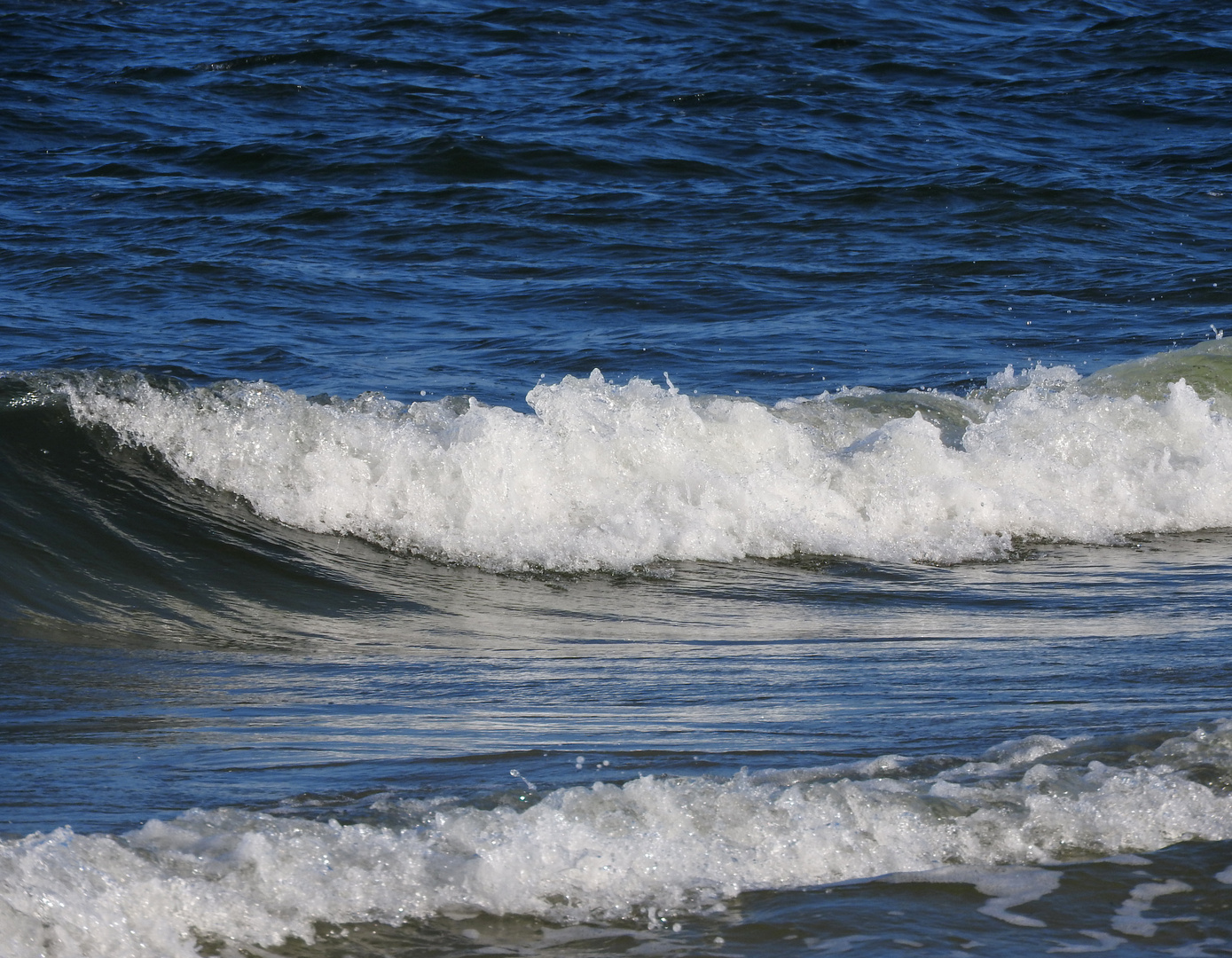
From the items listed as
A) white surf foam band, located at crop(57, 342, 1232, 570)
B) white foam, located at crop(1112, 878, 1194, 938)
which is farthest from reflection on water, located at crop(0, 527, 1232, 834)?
white foam, located at crop(1112, 878, 1194, 938)

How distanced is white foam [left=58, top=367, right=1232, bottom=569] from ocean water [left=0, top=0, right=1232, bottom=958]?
2 centimetres

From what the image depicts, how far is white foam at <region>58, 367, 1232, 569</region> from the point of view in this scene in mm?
6035

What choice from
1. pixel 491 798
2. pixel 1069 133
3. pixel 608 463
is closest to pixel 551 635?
pixel 608 463

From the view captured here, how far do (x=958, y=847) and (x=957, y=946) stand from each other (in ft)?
1.17

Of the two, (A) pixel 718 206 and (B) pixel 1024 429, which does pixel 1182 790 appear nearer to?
(B) pixel 1024 429

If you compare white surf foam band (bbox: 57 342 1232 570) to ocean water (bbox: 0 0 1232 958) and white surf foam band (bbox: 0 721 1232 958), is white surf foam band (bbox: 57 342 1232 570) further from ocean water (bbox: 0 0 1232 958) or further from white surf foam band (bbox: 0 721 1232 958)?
white surf foam band (bbox: 0 721 1232 958)

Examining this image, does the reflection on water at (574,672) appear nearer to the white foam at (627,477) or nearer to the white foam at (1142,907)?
the white foam at (627,477)

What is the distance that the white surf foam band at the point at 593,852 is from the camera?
240cm

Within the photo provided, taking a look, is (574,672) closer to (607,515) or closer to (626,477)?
(607,515)

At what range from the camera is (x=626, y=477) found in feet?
20.7

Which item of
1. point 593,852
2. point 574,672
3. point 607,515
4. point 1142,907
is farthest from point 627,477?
point 1142,907

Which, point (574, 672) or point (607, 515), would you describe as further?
point (607, 515)

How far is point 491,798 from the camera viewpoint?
287 cm

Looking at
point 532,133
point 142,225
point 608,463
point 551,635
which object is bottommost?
point 551,635
